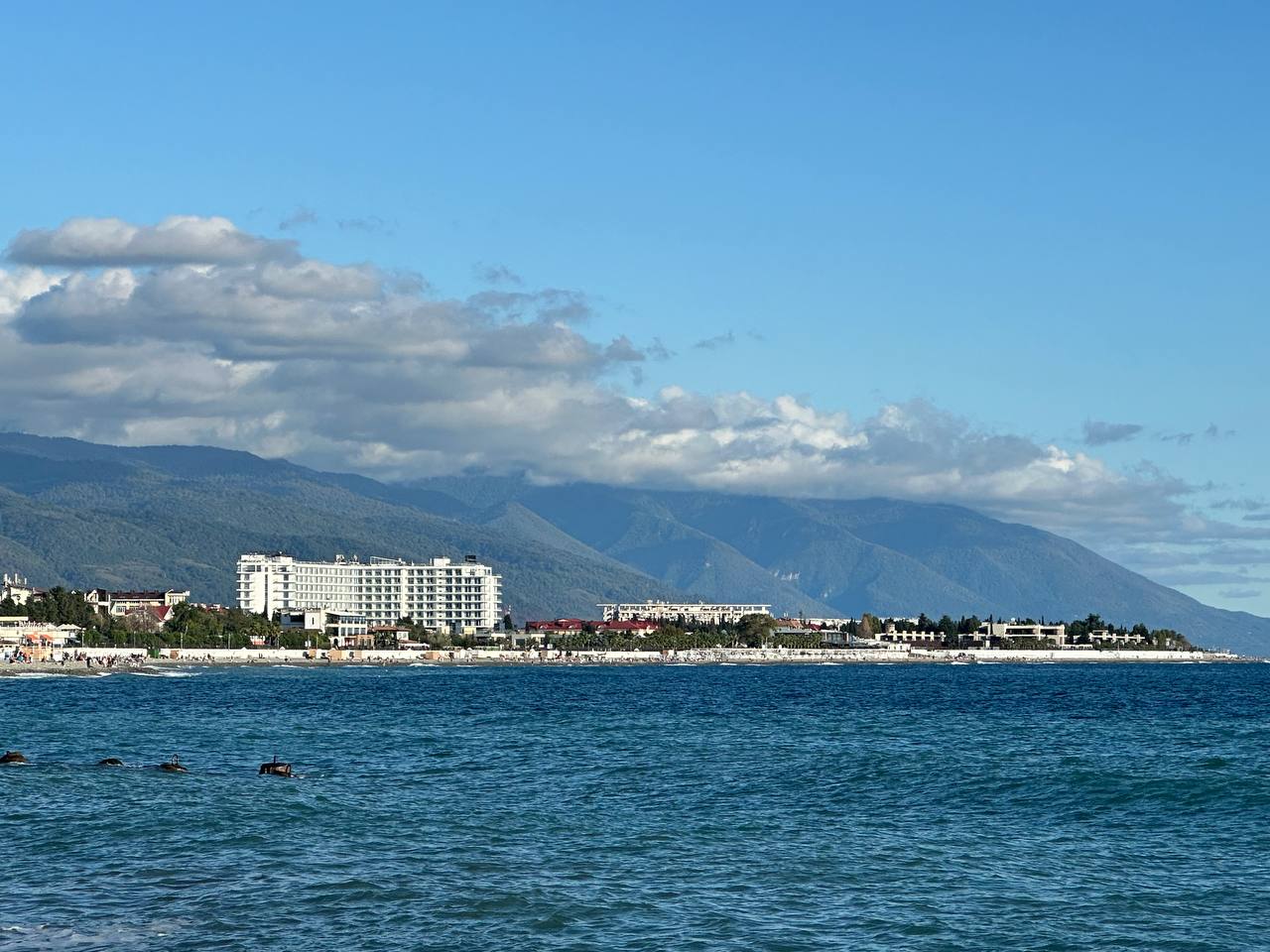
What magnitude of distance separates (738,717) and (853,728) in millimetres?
13561

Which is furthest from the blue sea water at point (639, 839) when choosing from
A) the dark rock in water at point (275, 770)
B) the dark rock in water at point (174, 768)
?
the dark rock in water at point (275, 770)

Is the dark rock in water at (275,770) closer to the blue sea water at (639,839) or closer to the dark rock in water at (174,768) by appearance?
the blue sea water at (639,839)

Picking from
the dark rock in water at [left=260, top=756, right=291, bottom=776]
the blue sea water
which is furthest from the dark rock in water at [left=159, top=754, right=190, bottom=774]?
the dark rock in water at [left=260, top=756, right=291, bottom=776]

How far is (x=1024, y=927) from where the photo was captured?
1532 inches

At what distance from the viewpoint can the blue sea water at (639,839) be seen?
39.0 metres

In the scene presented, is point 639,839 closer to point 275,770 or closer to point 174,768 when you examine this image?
point 275,770

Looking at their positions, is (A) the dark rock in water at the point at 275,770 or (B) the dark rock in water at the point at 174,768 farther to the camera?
(B) the dark rock in water at the point at 174,768

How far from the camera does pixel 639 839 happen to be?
169ft

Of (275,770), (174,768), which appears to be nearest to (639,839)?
(275,770)

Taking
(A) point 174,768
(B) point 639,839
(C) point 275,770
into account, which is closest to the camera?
(B) point 639,839

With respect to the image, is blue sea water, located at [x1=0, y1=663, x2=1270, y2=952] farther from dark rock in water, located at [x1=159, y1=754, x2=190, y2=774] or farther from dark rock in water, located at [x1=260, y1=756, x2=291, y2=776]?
dark rock in water, located at [x1=260, y1=756, x2=291, y2=776]

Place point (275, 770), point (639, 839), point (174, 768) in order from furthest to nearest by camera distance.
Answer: point (174, 768) < point (275, 770) < point (639, 839)

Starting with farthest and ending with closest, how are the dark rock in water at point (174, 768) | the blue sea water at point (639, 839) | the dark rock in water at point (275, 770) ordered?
the dark rock in water at point (174, 768) < the dark rock in water at point (275, 770) < the blue sea water at point (639, 839)

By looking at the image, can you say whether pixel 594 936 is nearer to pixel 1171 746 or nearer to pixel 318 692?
pixel 1171 746
